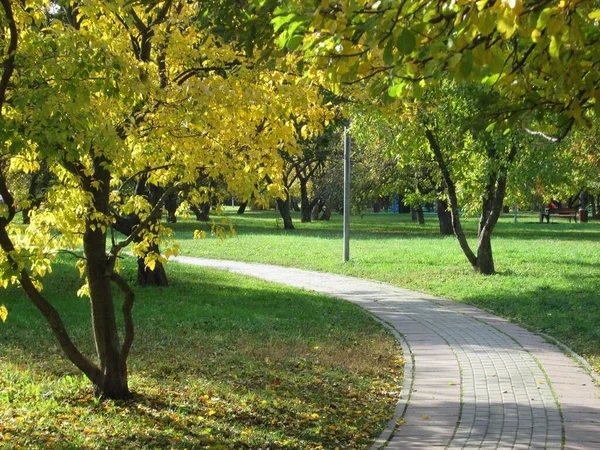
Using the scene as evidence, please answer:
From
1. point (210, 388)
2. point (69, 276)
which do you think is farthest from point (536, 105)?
point (69, 276)

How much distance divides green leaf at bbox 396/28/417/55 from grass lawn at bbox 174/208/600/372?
590cm

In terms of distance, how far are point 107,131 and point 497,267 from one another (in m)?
14.2

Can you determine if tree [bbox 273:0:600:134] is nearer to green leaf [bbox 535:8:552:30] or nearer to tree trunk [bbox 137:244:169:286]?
green leaf [bbox 535:8:552:30]

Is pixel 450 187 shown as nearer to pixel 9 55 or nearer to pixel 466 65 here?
pixel 9 55

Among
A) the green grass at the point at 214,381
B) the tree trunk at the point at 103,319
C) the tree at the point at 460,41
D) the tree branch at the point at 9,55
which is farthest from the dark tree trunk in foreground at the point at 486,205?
the tree at the point at 460,41

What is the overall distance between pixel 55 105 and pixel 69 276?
38.1 feet

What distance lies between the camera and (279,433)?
6.03 meters

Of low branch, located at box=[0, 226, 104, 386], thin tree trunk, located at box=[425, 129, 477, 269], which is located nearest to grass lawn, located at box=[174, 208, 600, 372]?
thin tree trunk, located at box=[425, 129, 477, 269]

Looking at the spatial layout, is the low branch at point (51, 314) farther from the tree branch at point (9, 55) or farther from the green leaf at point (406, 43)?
the green leaf at point (406, 43)

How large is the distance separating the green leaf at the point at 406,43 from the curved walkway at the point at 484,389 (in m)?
3.30

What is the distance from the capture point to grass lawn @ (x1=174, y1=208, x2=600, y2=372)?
11634 millimetres

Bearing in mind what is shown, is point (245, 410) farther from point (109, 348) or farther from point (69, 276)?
point (69, 276)

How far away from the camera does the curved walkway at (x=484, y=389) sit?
5.91 metres

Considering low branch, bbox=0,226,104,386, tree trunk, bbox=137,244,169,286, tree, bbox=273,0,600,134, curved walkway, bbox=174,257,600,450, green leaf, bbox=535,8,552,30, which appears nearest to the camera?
green leaf, bbox=535,8,552,30
